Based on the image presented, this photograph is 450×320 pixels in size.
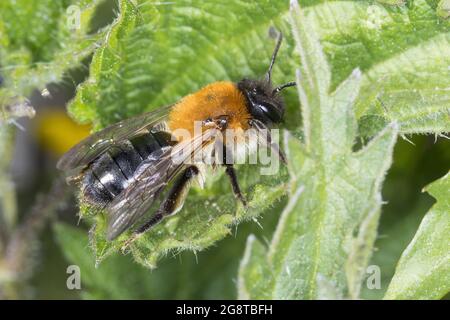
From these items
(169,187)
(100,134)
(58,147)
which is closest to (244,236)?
(169,187)

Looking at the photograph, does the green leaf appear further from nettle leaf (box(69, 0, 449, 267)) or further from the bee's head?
the bee's head

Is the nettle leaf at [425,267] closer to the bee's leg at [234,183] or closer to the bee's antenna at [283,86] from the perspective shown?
the bee's leg at [234,183]

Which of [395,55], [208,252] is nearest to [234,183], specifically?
[395,55]

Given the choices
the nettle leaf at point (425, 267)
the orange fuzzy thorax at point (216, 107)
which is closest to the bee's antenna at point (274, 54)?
the orange fuzzy thorax at point (216, 107)

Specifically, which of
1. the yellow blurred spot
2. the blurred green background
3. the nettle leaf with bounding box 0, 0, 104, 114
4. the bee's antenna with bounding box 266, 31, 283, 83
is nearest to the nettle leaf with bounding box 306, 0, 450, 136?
the bee's antenna with bounding box 266, 31, 283, 83

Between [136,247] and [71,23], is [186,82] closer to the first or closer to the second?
[71,23]
